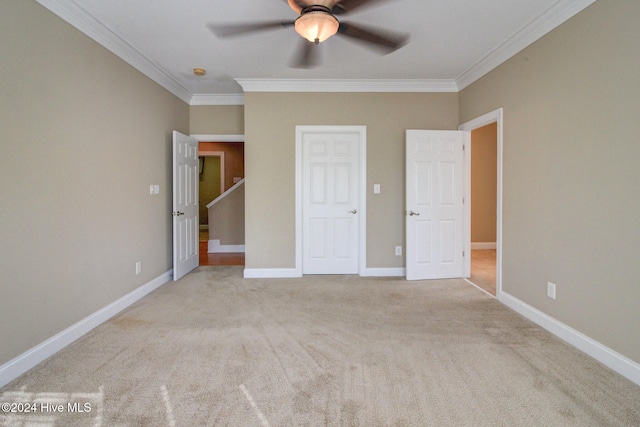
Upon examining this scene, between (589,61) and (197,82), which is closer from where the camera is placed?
(589,61)

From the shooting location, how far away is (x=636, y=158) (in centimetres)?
201

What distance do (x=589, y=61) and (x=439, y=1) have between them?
1.17 meters

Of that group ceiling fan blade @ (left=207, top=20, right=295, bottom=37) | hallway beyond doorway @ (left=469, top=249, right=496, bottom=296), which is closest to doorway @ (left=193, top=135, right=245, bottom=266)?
ceiling fan blade @ (left=207, top=20, right=295, bottom=37)

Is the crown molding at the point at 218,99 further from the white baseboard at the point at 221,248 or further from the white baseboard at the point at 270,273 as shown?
the white baseboard at the point at 221,248

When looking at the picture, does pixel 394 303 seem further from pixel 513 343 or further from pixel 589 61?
pixel 589 61

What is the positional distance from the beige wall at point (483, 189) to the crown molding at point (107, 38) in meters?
5.68

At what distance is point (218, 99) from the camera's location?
4.94 m

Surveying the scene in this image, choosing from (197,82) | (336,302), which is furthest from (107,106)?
(336,302)

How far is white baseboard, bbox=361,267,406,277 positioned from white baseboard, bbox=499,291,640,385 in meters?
1.45

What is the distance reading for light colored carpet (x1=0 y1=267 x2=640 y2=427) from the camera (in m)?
1.71

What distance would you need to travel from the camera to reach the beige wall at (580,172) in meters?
2.07

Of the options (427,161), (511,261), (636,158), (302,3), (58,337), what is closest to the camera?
(636,158)

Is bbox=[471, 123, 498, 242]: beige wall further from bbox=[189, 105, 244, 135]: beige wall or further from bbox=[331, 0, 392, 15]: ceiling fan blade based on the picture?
bbox=[331, 0, 392, 15]: ceiling fan blade

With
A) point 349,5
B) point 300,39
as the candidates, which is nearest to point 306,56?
point 300,39
